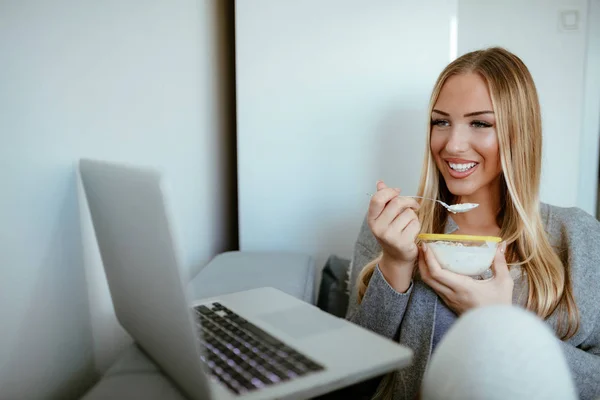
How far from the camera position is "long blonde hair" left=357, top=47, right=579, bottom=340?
1155mm

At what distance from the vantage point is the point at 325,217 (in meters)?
1.67

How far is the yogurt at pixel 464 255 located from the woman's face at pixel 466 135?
1.21 ft

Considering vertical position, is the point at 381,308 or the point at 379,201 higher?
the point at 379,201

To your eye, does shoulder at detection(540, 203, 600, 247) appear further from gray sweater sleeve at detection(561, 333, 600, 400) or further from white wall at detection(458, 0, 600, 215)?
white wall at detection(458, 0, 600, 215)

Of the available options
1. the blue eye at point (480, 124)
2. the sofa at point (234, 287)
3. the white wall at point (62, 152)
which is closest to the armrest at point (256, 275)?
the sofa at point (234, 287)

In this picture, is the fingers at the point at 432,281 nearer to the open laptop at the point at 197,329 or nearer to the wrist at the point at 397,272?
the wrist at the point at 397,272

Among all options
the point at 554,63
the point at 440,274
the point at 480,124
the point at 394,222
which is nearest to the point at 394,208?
the point at 394,222

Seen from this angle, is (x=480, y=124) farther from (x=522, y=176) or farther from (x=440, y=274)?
(x=440, y=274)

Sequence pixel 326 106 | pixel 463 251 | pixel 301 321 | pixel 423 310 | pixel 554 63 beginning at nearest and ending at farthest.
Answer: pixel 301 321
pixel 463 251
pixel 423 310
pixel 326 106
pixel 554 63

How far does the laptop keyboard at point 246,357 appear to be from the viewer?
1.93 feet

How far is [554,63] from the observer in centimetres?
241

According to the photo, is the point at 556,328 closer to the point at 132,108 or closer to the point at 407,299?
the point at 407,299

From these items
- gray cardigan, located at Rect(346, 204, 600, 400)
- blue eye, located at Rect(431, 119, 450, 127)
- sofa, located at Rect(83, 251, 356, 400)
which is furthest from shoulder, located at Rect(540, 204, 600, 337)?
sofa, located at Rect(83, 251, 356, 400)

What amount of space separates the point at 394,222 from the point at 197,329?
1.67 feet
